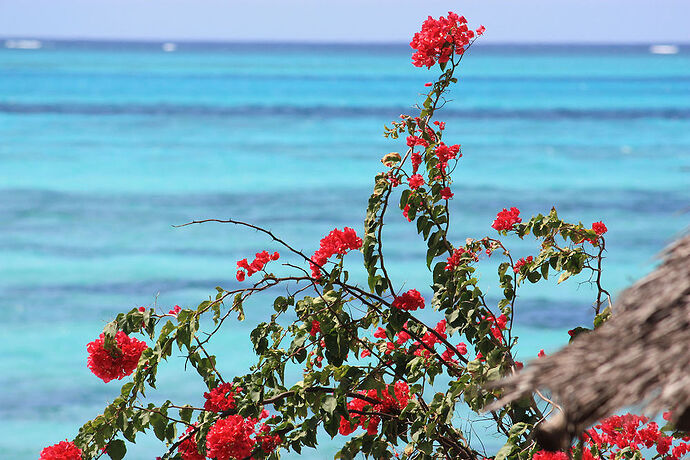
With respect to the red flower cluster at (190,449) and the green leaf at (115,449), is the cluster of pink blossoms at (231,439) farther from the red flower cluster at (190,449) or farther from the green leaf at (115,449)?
the green leaf at (115,449)

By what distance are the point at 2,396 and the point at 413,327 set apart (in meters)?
5.05

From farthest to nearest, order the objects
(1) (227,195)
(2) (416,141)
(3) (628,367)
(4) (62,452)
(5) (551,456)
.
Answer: (1) (227,195) → (2) (416,141) → (4) (62,452) → (5) (551,456) → (3) (628,367)

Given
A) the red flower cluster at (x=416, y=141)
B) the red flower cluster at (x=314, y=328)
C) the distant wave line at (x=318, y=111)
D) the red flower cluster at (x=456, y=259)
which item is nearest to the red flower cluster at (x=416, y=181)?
the red flower cluster at (x=416, y=141)

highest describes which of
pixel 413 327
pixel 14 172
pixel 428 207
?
pixel 14 172

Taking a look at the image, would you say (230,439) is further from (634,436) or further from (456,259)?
(634,436)

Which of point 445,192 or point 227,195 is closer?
point 445,192

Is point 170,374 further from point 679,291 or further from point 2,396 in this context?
point 679,291

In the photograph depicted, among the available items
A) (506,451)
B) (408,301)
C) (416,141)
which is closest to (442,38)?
(416,141)

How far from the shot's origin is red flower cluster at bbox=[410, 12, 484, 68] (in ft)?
10.4

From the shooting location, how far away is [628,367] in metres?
1.79

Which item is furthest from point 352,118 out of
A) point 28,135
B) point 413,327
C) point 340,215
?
point 413,327

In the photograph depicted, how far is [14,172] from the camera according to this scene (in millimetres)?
19094

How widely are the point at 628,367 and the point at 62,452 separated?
172 centimetres

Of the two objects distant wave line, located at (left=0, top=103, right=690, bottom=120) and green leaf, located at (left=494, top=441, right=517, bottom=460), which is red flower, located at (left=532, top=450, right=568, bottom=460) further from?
distant wave line, located at (left=0, top=103, right=690, bottom=120)
